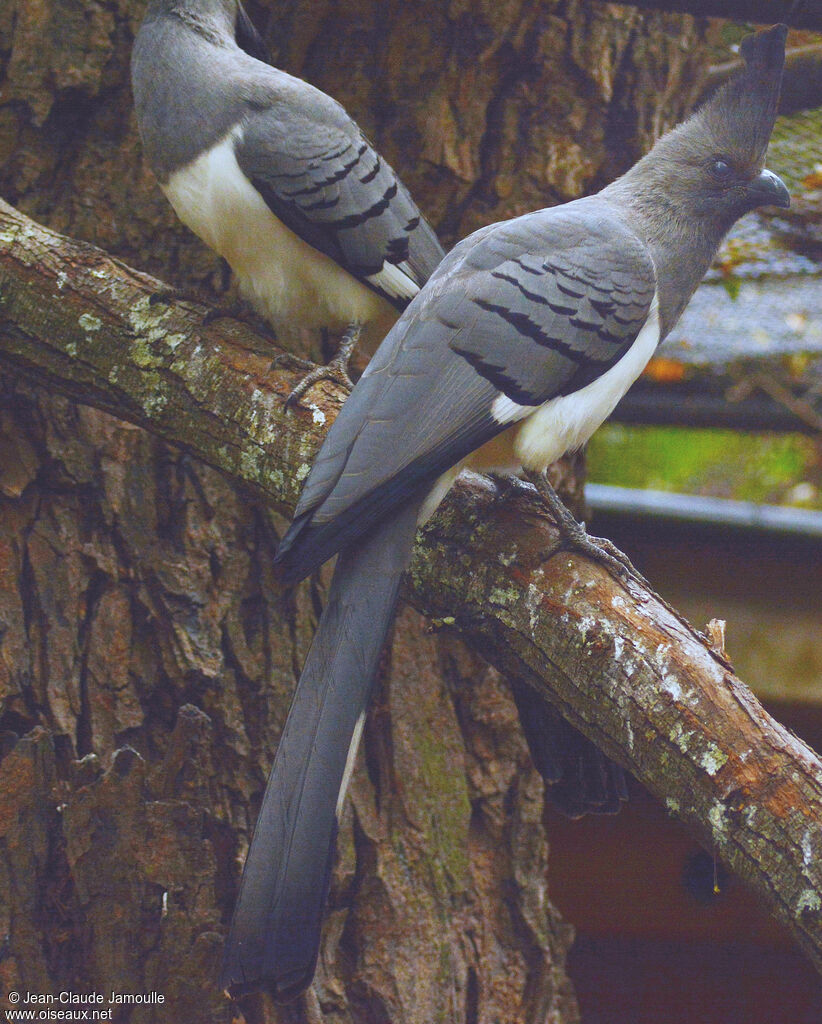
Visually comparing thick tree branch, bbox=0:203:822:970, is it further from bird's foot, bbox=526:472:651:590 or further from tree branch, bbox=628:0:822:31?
tree branch, bbox=628:0:822:31

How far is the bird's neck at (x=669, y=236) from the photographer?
2.38 metres

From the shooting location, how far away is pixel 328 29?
2.91 m

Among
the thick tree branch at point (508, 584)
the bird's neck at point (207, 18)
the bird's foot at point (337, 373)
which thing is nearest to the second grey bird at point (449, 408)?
the thick tree branch at point (508, 584)

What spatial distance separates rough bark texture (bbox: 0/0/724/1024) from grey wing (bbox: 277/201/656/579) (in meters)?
0.32

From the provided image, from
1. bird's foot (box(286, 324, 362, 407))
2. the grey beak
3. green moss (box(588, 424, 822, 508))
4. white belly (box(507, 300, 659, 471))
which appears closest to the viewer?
white belly (box(507, 300, 659, 471))

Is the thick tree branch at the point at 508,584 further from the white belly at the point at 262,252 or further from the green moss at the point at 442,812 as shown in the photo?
the green moss at the point at 442,812

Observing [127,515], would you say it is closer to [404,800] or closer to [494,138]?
[404,800]

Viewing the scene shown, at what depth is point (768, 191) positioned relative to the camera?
2.47 metres

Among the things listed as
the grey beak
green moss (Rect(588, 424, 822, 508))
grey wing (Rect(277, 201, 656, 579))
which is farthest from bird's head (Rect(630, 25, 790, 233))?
green moss (Rect(588, 424, 822, 508))

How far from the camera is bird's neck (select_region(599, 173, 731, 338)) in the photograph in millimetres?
2381

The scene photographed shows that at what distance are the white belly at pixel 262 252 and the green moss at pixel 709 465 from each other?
2211mm

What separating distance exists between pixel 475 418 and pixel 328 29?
1551 mm

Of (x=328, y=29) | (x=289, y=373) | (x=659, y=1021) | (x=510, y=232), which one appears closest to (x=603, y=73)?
(x=328, y=29)

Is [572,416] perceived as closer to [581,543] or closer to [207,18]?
[581,543]
